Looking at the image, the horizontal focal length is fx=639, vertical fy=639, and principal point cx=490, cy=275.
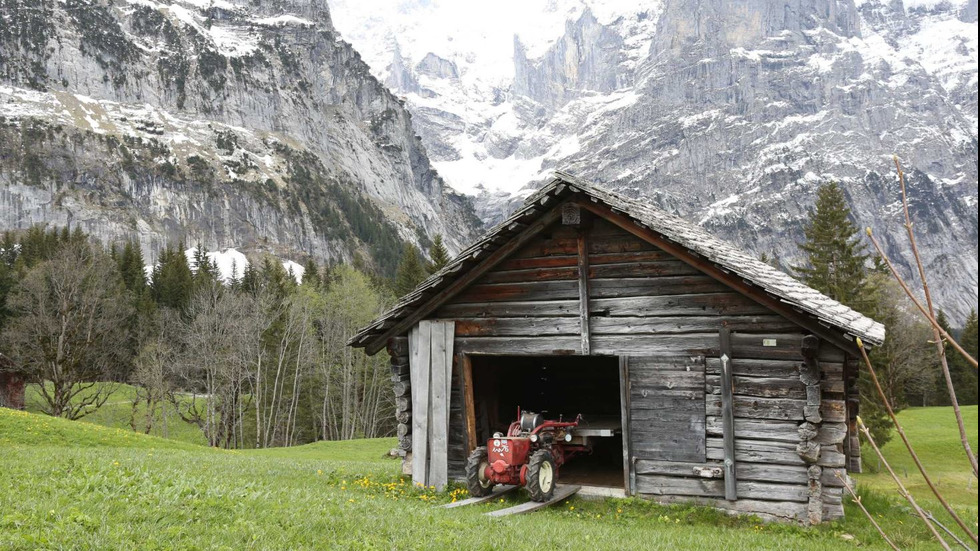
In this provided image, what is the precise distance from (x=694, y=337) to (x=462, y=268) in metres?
4.58

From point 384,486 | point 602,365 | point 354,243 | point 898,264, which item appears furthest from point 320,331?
point 898,264

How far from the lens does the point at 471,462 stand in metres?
11.7

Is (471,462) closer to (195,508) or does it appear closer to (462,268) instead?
(462,268)

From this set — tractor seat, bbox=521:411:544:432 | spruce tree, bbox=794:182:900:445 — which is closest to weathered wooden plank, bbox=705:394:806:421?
tractor seat, bbox=521:411:544:432

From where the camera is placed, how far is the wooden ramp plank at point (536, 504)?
1033cm

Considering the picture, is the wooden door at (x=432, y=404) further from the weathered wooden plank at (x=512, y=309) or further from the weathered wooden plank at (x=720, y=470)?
the weathered wooden plank at (x=720, y=470)

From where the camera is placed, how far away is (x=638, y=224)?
37.3ft

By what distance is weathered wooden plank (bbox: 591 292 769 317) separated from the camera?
11.1 meters

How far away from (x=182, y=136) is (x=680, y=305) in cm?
15616

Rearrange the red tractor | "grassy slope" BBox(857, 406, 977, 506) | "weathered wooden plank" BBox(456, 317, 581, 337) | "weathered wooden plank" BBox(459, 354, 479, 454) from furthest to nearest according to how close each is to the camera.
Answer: "grassy slope" BBox(857, 406, 977, 506) → "weathered wooden plank" BBox(459, 354, 479, 454) → "weathered wooden plank" BBox(456, 317, 581, 337) → the red tractor

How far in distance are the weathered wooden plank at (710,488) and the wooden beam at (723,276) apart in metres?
2.52

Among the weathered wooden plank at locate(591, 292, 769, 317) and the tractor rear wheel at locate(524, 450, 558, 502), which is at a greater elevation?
the weathered wooden plank at locate(591, 292, 769, 317)

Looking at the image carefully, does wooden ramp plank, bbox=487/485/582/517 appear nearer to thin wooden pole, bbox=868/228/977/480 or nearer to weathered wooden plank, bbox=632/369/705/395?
weathered wooden plank, bbox=632/369/705/395

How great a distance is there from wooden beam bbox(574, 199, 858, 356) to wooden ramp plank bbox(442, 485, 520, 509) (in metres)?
5.40
